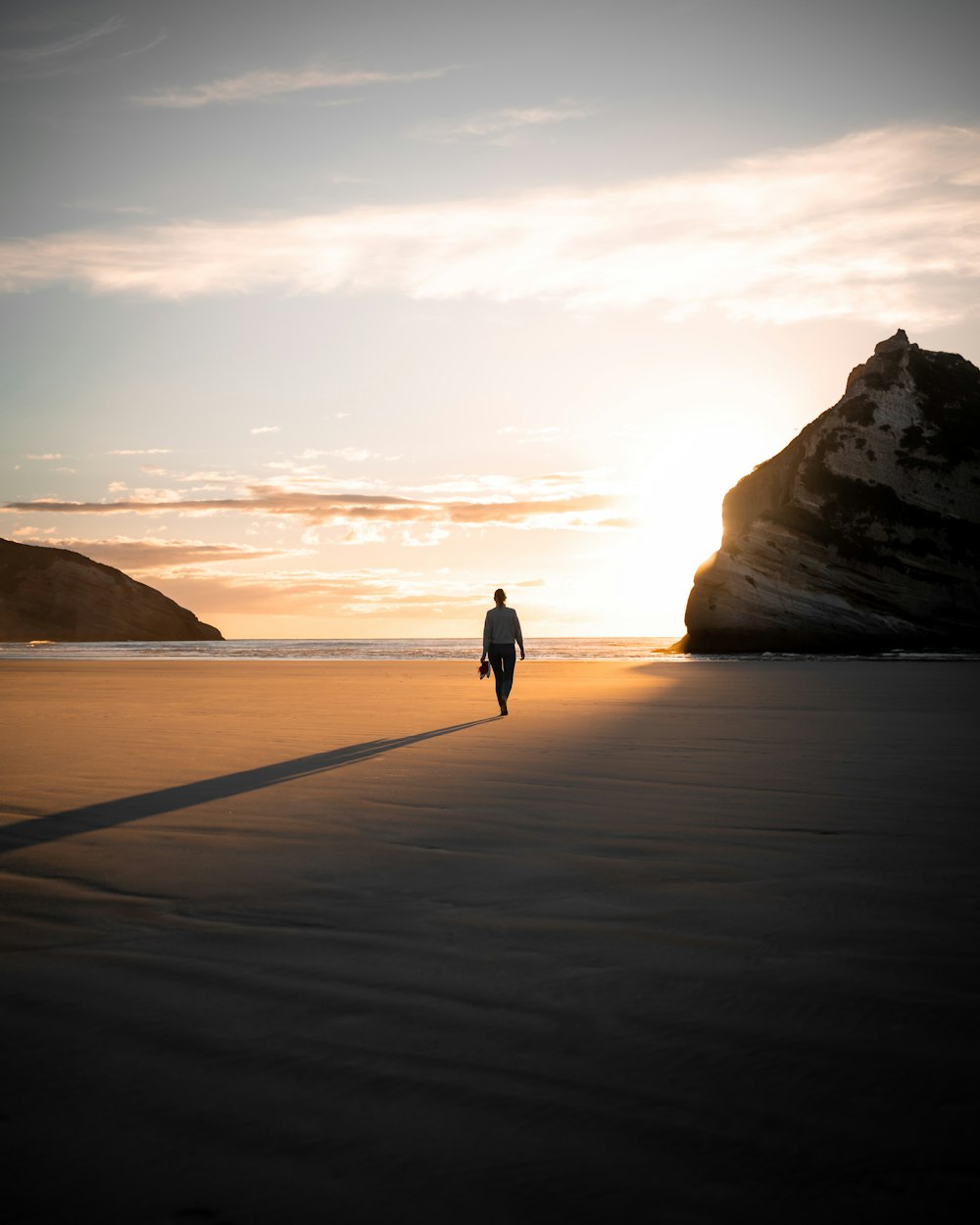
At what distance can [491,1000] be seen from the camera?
2963 mm

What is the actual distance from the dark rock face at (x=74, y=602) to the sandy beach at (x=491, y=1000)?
155966mm

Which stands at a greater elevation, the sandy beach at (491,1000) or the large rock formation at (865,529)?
the large rock formation at (865,529)

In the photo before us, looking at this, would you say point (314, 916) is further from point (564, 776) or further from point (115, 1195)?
point (564, 776)

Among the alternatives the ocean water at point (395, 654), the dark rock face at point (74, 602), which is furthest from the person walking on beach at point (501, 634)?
the dark rock face at point (74, 602)

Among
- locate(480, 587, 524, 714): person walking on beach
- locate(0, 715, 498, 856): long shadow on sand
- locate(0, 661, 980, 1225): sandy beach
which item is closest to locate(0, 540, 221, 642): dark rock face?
locate(480, 587, 524, 714): person walking on beach

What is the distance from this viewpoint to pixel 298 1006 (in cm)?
291

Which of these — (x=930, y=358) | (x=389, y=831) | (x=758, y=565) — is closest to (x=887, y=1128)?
(x=389, y=831)

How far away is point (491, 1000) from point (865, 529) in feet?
191

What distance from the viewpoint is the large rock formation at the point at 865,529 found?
166 ft

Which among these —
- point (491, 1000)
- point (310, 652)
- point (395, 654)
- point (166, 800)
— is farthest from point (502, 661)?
point (310, 652)

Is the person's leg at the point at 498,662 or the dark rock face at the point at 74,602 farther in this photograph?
the dark rock face at the point at 74,602

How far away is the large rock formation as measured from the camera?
50.5m

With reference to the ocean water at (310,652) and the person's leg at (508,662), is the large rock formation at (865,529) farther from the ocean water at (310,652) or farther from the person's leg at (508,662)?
Answer: the person's leg at (508,662)

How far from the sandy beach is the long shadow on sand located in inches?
1.9
